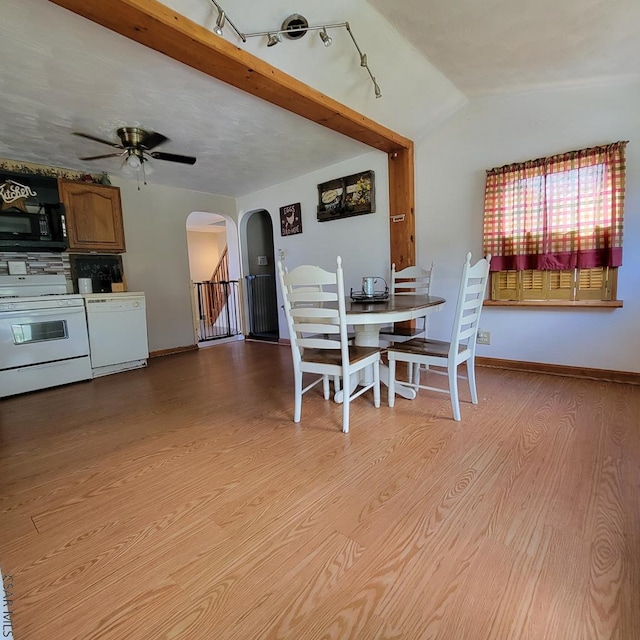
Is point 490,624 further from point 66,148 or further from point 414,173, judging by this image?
point 66,148

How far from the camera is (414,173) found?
12.0 ft

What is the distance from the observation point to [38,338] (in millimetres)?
A: 3193

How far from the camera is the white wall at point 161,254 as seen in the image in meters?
4.44

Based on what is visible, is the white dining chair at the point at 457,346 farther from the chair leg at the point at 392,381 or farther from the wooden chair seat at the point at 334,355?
the wooden chair seat at the point at 334,355

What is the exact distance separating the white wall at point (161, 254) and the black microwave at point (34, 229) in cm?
81

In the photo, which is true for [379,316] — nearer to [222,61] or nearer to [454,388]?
[454,388]

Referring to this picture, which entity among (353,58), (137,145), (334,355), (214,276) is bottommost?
(334,355)

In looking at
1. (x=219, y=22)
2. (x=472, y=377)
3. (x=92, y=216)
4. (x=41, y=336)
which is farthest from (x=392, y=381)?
(x=92, y=216)

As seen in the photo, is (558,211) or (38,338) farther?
(38,338)

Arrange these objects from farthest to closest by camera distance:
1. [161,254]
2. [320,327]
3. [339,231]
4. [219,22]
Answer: [161,254], [339,231], [320,327], [219,22]

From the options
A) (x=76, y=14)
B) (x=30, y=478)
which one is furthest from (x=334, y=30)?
(x=30, y=478)

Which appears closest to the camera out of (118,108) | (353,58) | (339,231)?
(353,58)

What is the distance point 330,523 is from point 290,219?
410cm

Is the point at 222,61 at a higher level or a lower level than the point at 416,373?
higher
